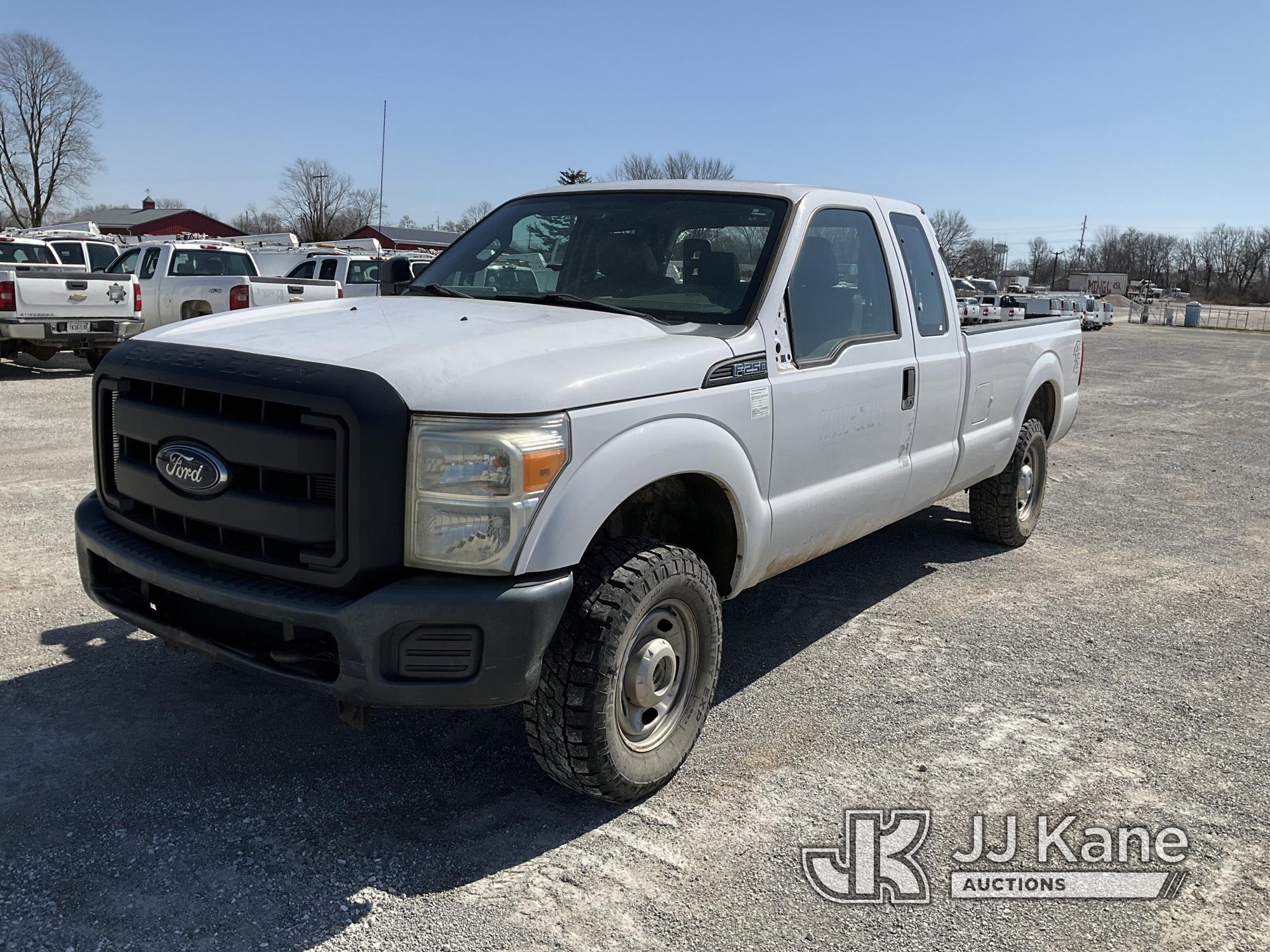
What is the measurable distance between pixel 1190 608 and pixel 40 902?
5.33m

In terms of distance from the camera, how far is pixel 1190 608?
550 cm

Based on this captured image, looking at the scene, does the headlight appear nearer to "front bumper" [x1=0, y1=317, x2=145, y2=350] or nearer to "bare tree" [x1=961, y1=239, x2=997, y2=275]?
"front bumper" [x1=0, y1=317, x2=145, y2=350]

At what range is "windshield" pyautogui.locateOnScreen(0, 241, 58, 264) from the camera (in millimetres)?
17922

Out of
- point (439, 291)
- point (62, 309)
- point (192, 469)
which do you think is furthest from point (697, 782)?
point (62, 309)

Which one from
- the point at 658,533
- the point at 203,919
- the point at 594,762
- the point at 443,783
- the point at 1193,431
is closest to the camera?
the point at 203,919

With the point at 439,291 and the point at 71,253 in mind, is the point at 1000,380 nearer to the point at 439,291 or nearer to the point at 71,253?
the point at 439,291

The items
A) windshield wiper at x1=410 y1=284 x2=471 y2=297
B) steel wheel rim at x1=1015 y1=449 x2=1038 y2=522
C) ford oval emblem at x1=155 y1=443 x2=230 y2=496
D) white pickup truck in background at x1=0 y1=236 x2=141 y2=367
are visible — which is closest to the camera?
ford oval emblem at x1=155 y1=443 x2=230 y2=496

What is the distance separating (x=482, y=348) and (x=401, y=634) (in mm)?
859

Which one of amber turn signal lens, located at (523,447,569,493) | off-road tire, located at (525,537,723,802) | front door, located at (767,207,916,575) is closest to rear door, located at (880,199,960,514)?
front door, located at (767,207,916,575)

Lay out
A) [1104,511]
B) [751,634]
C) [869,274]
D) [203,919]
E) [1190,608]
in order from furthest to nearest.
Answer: [1104,511] → [1190,608] → [751,634] → [869,274] → [203,919]

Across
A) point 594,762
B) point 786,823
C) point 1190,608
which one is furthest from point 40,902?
point 1190,608

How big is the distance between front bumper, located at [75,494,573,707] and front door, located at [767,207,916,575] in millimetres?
1288

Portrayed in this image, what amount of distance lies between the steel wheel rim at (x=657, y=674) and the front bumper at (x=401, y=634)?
1.38 ft

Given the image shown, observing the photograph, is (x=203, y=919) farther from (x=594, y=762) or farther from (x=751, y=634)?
(x=751, y=634)
